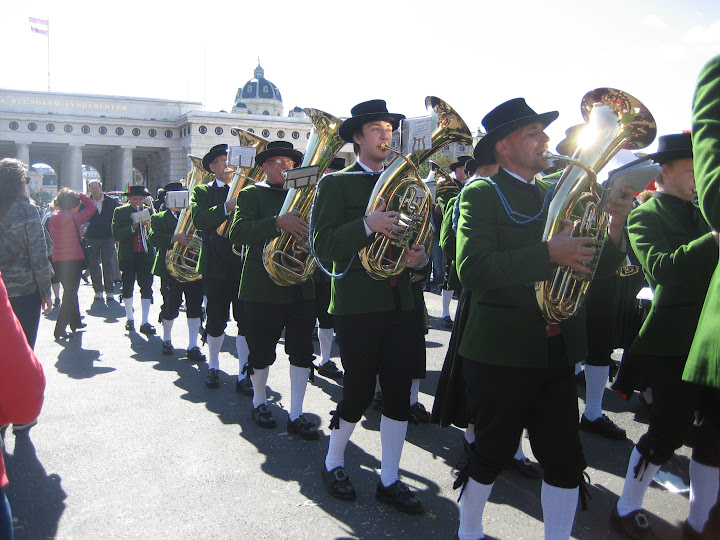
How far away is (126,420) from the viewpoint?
5.54 m

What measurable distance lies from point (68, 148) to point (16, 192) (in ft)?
225

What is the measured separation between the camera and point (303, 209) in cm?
487

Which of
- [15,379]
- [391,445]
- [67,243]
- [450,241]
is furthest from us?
[67,243]

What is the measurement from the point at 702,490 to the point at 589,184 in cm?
159

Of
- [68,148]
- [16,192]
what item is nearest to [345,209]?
[16,192]

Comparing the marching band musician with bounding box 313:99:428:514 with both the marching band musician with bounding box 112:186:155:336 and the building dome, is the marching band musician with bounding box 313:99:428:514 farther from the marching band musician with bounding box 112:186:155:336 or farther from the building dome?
the building dome

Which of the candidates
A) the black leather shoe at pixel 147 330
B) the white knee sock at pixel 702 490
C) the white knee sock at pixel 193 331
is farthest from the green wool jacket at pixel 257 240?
the black leather shoe at pixel 147 330

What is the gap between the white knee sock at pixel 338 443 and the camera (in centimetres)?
401

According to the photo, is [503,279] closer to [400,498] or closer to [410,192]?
[410,192]

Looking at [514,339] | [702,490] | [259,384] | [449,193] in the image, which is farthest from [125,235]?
[702,490]

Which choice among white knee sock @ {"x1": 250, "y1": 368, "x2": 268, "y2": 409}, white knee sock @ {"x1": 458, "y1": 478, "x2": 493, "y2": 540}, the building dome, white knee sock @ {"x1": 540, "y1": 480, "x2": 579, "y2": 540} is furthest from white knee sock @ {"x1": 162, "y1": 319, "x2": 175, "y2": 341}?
the building dome

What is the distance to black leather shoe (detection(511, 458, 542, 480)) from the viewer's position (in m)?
4.33

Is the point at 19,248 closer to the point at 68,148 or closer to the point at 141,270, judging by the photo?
the point at 141,270

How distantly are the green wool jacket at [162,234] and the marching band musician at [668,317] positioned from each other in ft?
20.0
